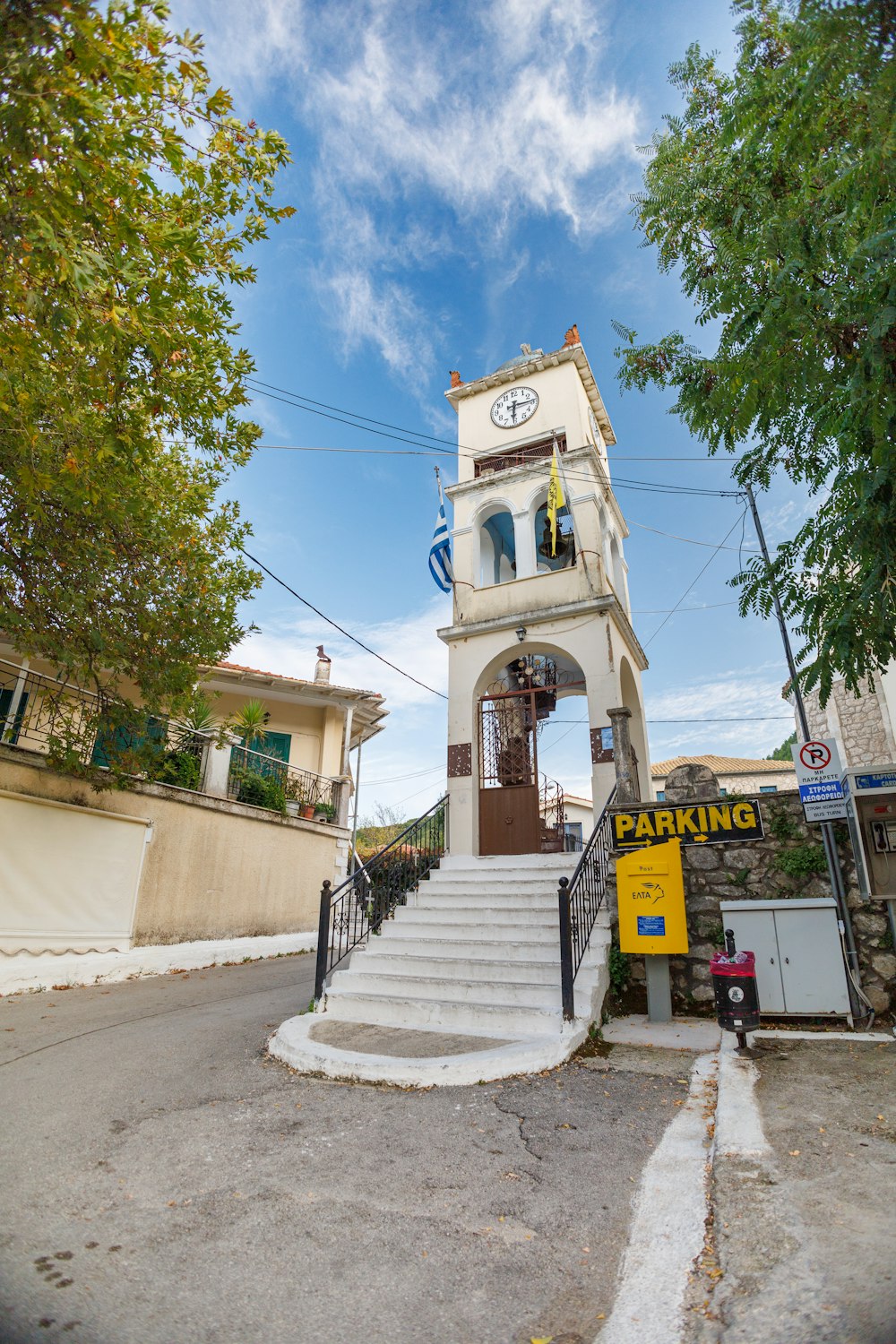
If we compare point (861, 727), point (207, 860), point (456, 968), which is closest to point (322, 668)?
point (207, 860)

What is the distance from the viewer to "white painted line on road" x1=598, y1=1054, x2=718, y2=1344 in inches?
87.4

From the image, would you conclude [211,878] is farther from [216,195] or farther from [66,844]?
[216,195]

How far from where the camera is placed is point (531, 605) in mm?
11578

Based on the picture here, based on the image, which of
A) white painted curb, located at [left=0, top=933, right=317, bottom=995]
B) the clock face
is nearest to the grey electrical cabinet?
white painted curb, located at [left=0, top=933, right=317, bottom=995]

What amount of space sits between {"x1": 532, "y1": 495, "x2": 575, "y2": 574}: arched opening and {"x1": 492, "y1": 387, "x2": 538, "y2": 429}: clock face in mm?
2072

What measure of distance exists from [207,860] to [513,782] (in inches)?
224

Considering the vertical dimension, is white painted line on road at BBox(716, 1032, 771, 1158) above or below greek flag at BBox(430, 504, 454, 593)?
below

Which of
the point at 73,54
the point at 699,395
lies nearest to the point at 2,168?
the point at 73,54

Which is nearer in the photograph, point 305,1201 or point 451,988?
point 305,1201

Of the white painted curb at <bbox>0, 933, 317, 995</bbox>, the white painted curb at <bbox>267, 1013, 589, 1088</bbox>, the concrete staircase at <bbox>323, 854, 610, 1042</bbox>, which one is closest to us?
the white painted curb at <bbox>267, 1013, 589, 1088</bbox>

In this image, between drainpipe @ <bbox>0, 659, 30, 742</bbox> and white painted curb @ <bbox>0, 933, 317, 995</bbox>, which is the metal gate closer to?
white painted curb @ <bbox>0, 933, 317, 995</bbox>

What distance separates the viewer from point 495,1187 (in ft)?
10.9

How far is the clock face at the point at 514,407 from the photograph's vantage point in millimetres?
13422

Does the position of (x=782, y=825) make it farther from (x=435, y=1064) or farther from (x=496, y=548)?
(x=496, y=548)
